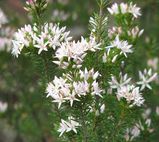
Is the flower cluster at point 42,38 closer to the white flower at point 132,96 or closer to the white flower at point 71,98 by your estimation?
the white flower at point 71,98

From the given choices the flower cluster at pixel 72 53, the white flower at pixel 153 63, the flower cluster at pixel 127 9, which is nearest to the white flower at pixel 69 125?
the flower cluster at pixel 72 53

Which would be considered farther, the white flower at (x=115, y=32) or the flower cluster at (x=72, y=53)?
the white flower at (x=115, y=32)

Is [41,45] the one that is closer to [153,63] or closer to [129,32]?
[129,32]

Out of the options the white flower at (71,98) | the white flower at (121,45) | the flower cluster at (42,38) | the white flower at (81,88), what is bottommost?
the white flower at (71,98)

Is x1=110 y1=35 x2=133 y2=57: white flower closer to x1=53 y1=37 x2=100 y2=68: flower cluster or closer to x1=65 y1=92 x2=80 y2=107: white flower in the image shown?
x1=53 y1=37 x2=100 y2=68: flower cluster

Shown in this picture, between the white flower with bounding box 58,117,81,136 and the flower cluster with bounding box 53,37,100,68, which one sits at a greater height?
the flower cluster with bounding box 53,37,100,68

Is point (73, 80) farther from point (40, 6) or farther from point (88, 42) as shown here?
point (40, 6)

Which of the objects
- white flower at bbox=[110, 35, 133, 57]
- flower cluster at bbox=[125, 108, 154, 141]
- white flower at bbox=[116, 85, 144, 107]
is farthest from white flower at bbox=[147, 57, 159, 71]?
white flower at bbox=[116, 85, 144, 107]

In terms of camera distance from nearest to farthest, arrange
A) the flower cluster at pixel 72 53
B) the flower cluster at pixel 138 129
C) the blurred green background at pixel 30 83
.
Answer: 1. the flower cluster at pixel 72 53
2. the flower cluster at pixel 138 129
3. the blurred green background at pixel 30 83
